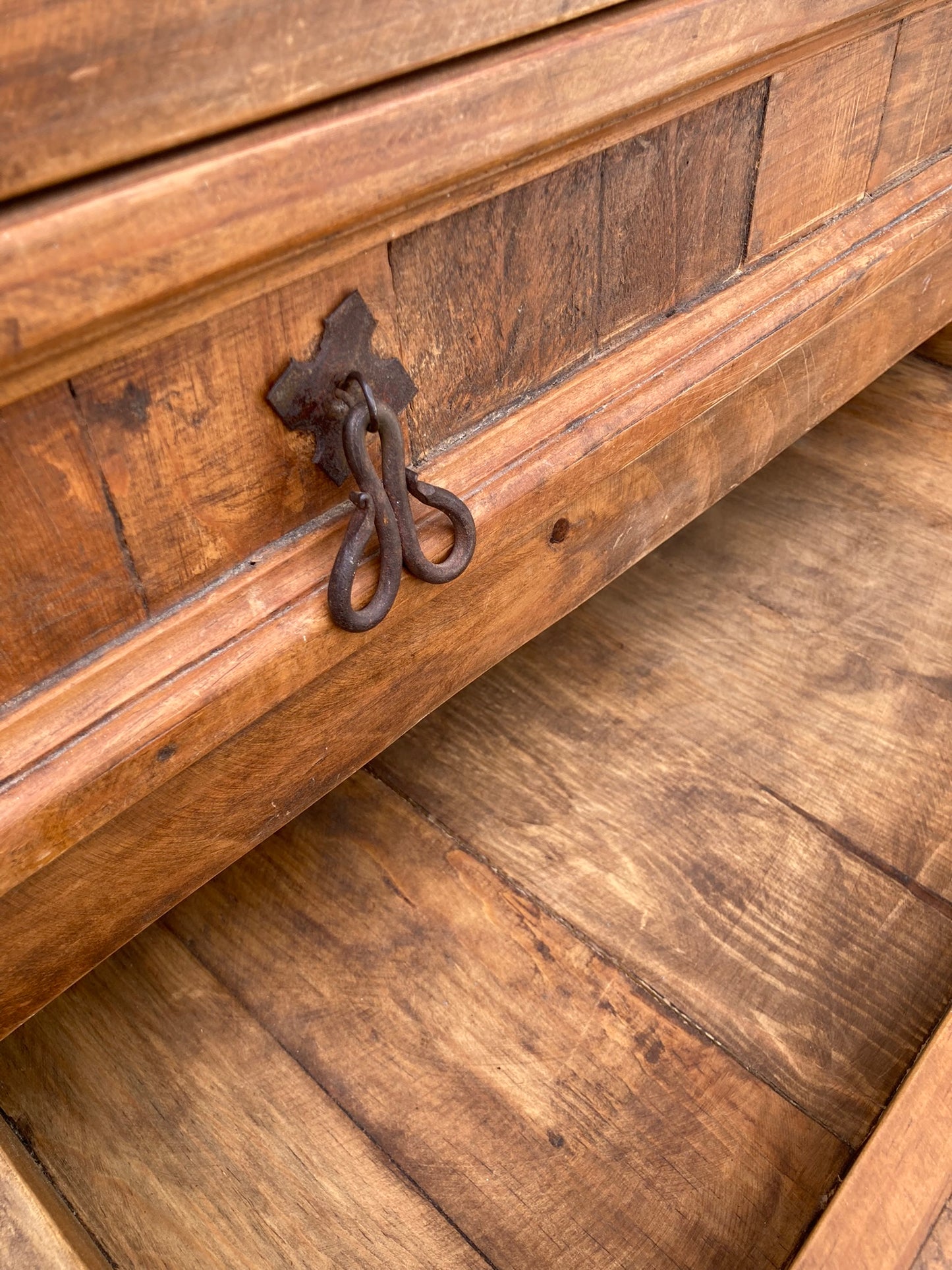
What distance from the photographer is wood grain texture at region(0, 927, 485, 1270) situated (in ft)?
2.43

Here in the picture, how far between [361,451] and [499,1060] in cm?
49

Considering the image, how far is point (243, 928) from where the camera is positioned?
0.92 meters

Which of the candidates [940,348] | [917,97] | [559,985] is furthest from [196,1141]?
[940,348]

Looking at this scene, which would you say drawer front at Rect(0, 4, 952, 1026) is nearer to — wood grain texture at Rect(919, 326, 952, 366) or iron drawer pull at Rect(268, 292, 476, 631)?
iron drawer pull at Rect(268, 292, 476, 631)

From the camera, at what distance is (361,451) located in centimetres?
63

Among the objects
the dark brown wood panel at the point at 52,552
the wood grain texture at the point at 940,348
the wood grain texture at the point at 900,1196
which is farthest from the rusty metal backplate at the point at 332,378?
the wood grain texture at the point at 940,348

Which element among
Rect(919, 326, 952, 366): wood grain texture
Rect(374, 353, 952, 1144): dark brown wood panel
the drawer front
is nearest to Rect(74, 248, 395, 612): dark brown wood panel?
the drawer front

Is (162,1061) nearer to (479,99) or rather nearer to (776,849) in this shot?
(776,849)

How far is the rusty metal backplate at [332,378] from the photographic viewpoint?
2.06ft

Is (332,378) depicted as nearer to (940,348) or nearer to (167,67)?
(167,67)

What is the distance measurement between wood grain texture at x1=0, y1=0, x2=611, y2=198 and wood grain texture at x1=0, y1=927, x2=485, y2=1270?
65cm

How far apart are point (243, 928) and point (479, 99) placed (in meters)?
0.67

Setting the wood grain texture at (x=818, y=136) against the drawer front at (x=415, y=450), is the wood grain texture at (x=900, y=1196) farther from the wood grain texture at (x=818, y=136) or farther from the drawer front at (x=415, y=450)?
the wood grain texture at (x=818, y=136)

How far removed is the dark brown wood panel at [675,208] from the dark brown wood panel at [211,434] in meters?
0.22
